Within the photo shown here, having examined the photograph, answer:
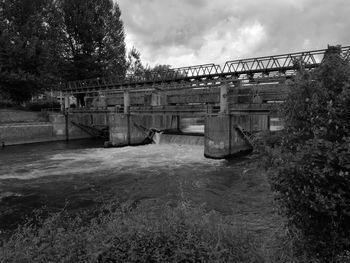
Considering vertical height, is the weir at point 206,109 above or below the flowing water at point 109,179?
above

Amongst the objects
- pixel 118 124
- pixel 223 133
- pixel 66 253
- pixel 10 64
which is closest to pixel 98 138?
pixel 118 124

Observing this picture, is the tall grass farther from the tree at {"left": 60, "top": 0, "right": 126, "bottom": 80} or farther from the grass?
the tree at {"left": 60, "top": 0, "right": 126, "bottom": 80}

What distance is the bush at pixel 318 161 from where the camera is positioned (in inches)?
156

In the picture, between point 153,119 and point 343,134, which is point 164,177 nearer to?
point 343,134

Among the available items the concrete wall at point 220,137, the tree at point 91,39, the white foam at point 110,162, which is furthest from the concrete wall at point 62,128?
the concrete wall at point 220,137

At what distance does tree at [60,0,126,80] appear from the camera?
154ft

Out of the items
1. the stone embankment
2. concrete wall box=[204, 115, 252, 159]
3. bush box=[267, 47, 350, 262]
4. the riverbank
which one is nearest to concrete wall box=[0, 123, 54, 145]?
the stone embankment

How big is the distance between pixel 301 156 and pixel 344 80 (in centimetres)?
135

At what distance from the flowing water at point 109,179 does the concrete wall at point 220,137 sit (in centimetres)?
89

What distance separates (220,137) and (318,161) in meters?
17.2

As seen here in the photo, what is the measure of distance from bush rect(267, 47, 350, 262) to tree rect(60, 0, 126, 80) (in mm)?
45890

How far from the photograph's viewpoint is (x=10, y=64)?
121ft

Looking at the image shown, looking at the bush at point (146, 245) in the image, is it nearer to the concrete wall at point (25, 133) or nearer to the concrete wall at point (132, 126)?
the concrete wall at point (132, 126)

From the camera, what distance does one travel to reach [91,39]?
47.8m
